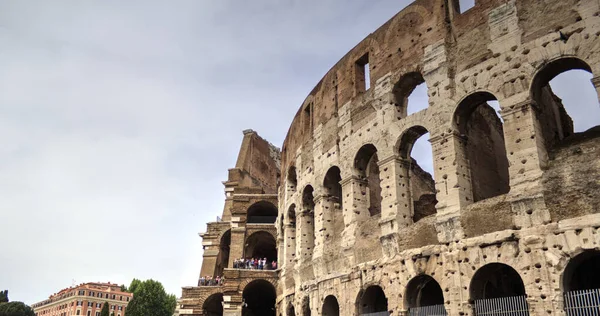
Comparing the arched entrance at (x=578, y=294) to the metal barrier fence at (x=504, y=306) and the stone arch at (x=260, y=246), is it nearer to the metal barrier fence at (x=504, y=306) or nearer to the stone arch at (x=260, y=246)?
the metal barrier fence at (x=504, y=306)

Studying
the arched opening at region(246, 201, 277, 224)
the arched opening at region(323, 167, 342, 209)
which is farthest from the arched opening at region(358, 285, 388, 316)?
the arched opening at region(246, 201, 277, 224)

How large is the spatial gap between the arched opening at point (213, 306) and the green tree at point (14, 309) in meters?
37.6

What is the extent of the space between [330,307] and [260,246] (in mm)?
11978

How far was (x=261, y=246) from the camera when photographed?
88.0ft

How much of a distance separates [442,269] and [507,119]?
3.40 metres

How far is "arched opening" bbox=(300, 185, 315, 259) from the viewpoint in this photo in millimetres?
17250

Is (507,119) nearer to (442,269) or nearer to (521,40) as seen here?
(521,40)

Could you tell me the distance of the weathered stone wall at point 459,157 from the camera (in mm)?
9594

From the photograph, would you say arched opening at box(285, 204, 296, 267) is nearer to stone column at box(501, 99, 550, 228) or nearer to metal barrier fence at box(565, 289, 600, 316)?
stone column at box(501, 99, 550, 228)

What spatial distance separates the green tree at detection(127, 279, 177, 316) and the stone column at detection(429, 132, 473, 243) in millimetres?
35274

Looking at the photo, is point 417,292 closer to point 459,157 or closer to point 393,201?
point 393,201

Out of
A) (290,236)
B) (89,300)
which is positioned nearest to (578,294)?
(290,236)

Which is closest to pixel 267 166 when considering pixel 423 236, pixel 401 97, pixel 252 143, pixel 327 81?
pixel 252 143

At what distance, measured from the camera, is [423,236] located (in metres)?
11.8
